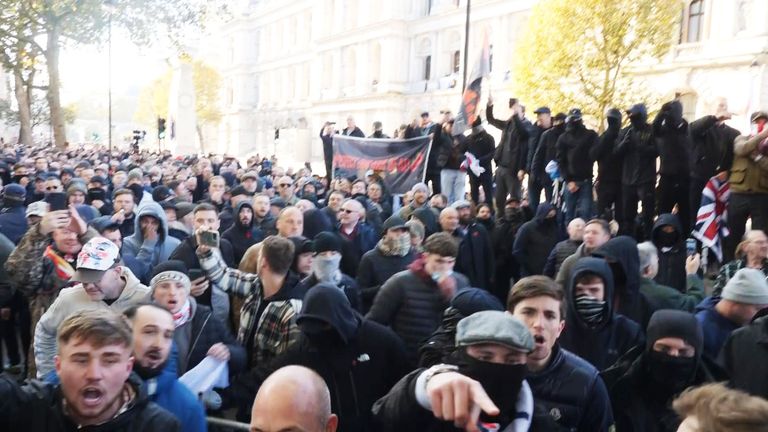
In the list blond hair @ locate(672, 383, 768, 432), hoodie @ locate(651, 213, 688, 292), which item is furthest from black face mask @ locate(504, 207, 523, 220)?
blond hair @ locate(672, 383, 768, 432)

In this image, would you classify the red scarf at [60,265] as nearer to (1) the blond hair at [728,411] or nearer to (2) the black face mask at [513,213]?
(1) the blond hair at [728,411]

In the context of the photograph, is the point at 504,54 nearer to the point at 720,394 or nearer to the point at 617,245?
the point at 617,245

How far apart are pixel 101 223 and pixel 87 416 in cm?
443

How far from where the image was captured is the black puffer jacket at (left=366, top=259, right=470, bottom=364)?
4.98m

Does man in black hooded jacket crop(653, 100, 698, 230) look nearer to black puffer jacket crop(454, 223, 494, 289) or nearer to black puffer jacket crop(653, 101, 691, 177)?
black puffer jacket crop(653, 101, 691, 177)

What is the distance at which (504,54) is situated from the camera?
1845 inches

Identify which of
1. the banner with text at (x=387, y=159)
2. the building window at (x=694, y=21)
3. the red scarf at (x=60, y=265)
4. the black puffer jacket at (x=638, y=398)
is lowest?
the black puffer jacket at (x=638, y=398)

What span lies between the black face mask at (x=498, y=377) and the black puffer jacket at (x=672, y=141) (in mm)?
7460

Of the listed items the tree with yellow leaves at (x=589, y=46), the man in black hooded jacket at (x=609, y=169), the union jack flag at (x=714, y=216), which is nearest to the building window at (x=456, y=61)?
the tree with yellow leaves at (x=589, y=46)

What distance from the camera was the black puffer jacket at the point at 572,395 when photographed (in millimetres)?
3143

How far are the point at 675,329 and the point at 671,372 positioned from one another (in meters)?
0.22

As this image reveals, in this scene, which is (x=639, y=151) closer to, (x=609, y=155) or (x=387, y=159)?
(x=609, y=155)

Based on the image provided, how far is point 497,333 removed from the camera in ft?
8.08

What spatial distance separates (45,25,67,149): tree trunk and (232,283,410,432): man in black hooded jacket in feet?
91.6
